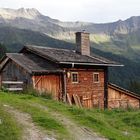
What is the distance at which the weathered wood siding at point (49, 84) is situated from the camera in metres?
33.1

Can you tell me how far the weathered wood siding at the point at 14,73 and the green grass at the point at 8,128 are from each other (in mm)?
17706

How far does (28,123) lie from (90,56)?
84.0 feet

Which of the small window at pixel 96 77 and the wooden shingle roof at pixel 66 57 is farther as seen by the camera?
the small window at pixel 96 77

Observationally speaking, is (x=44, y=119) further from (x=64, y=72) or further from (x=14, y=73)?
(x=14, y=73)

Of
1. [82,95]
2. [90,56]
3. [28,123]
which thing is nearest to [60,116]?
[28,123]

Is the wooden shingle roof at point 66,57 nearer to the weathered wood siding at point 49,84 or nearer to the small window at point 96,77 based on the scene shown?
the small window at point 96,77

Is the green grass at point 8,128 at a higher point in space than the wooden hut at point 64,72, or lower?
lower

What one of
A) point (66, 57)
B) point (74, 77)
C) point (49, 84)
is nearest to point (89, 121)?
point (49, 84)

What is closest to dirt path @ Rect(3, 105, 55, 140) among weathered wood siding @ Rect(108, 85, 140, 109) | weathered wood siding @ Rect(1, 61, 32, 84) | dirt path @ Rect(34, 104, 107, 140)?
dirt path @ Rect(34, 104, 107, 140)

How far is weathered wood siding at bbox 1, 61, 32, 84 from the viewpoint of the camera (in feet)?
110

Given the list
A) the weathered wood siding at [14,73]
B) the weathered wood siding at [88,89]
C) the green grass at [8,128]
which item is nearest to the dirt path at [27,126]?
the green grass at [8,128]

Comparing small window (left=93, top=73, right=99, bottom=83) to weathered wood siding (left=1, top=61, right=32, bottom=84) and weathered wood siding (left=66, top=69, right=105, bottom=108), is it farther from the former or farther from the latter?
weathered wood siding (left=1, top=61, right=32, bottom=84)

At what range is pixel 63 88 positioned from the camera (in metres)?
35.7

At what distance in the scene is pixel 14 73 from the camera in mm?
35625
